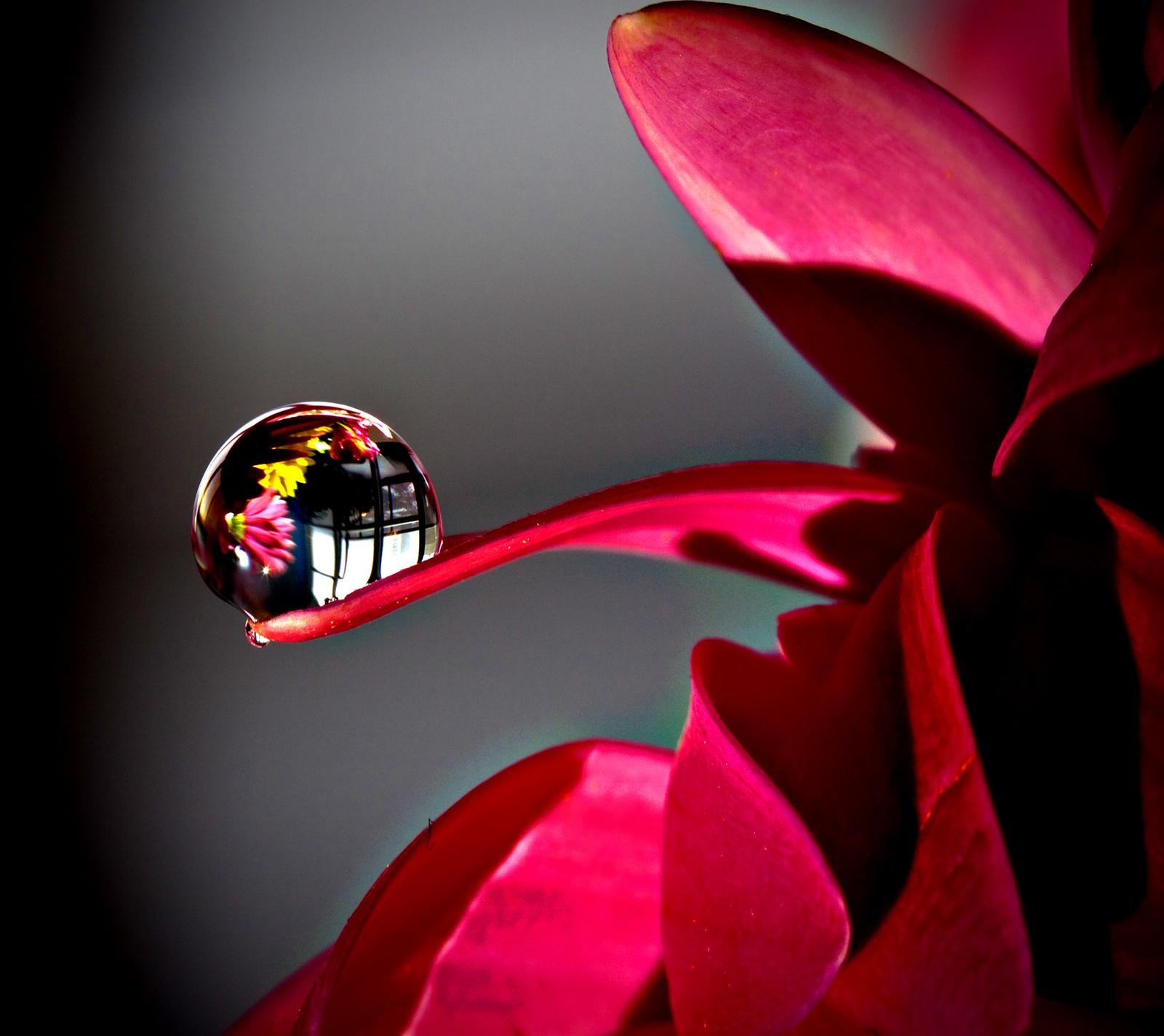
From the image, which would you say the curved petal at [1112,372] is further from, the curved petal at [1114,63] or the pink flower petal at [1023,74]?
the pink flower petal at [1023,74]

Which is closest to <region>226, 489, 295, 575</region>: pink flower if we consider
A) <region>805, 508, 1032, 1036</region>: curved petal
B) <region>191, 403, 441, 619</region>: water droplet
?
<region>191, 403, 441, 619</region>: water droplet

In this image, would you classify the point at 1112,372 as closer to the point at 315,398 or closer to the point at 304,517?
the point at 304,517

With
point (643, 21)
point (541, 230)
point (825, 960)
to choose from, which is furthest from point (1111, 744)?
point (541, 230)

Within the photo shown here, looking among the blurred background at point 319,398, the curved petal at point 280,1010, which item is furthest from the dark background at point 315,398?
the curved petal at point 280,1010

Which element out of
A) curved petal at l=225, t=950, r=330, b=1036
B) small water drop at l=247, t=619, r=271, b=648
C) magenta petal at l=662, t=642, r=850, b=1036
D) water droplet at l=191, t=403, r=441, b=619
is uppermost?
water droplet at l=191, t=403, r=441, b=619

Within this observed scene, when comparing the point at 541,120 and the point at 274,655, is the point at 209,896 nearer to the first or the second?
the point at 274,655

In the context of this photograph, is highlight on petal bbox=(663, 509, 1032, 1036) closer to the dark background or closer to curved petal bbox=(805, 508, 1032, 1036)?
curved petal bbox=(805, 508, 1032, 1036)

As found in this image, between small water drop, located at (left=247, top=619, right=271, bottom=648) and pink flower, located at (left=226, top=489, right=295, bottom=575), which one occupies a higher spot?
pink flower, located at (left=226, top=489, right=295, bottom=575)
